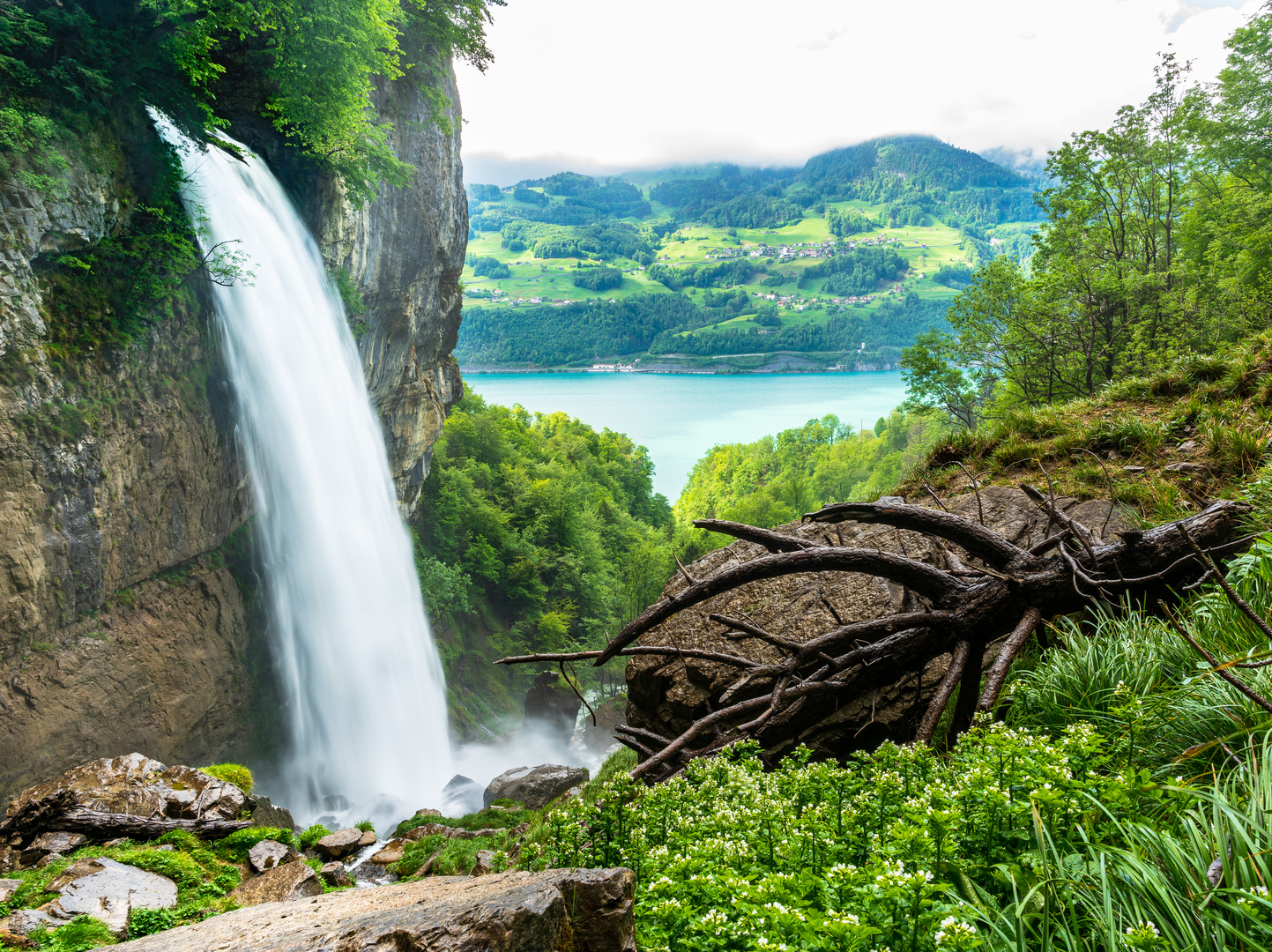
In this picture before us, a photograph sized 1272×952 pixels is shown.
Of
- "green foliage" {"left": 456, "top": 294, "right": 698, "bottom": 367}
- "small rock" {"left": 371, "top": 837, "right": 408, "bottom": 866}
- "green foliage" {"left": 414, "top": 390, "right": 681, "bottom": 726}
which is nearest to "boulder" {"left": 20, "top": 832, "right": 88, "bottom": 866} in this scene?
"small rock" {"left": 371, "top": 837, "right": 408, "bottom": 866}

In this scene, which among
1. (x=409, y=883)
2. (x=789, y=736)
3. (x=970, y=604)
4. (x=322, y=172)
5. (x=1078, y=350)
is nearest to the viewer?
(x=409, y=883)

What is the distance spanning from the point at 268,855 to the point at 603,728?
103 ft

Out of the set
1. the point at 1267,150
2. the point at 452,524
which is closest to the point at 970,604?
the point at 1267,150

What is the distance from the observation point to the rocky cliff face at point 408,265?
21094 mm

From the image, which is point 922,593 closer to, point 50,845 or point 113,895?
point 113,895

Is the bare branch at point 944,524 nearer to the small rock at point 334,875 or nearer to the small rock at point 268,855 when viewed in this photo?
the small rock at point 334,875

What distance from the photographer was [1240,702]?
8.23 feet

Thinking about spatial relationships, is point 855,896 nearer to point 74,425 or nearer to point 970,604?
point 970,604

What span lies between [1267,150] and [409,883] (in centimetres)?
2844

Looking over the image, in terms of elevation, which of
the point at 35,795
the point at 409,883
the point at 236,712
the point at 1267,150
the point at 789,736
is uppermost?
the point at 1267,150

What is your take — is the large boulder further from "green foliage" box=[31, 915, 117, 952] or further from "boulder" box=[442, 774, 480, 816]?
"boulder" box=[442, 774, 480, 816]

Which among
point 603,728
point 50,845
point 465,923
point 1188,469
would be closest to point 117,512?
point 50,845

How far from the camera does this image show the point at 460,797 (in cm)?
2262

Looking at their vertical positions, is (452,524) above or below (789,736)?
below
